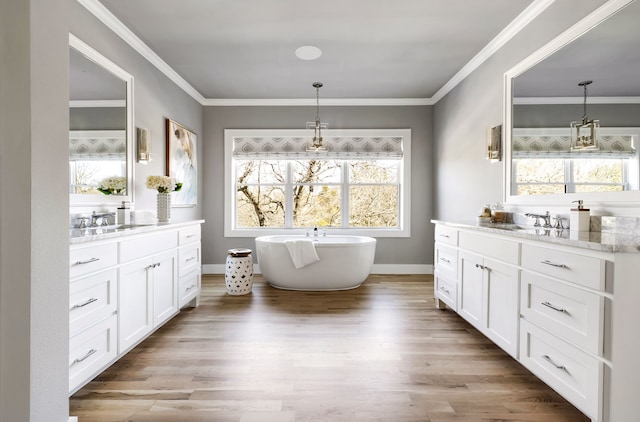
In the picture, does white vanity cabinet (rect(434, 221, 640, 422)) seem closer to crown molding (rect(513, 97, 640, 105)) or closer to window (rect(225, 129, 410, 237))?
crown molding (rect(513, 97, 640, 105))

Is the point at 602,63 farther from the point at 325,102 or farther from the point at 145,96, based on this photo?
the point at 145,96

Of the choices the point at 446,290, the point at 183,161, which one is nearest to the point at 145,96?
the point at 183,161

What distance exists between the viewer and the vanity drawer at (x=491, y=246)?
2066 millimetres

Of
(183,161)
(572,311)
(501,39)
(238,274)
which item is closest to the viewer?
(572,311)

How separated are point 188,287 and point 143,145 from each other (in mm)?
1396

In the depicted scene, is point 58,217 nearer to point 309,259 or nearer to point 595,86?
point 309,259

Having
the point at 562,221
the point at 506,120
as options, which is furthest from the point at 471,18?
the point at 562,221

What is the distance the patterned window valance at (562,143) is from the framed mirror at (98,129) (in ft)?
10.8

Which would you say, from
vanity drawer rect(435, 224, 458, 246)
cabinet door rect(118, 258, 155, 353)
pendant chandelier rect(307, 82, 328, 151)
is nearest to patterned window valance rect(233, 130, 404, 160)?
pendant chandelier rect(307, 82, 328, 151)

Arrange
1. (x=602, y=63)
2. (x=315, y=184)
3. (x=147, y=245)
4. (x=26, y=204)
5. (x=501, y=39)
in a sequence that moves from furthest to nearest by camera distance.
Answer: (x=315, y=184) → (x=501, y=39) → (x=147, y=245) → (x=602, y=63) → (x=26, y=204)

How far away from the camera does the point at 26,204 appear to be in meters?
1.26

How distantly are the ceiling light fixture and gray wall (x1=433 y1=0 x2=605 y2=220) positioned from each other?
1671 millimetres

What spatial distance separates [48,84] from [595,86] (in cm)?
285

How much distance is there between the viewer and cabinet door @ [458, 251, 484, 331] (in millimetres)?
2488
